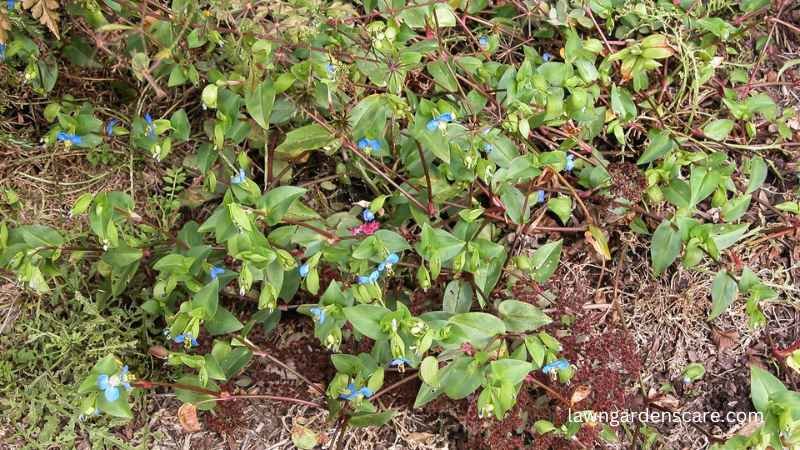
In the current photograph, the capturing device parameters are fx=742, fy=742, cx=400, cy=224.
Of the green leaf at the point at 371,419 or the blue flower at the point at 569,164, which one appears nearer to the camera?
the green leaf at the point at 371,419

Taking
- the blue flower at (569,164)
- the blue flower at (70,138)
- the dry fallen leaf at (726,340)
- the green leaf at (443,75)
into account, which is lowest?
the dry fallen leaf at (726,340)

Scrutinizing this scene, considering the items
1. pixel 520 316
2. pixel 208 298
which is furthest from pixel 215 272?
pixel 520 316

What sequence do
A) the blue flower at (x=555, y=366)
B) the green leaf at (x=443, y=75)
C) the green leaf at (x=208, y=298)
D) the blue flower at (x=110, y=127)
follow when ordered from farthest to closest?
the blue flower at (x=110, y=127)
the green leaf at (x=443, y=75)
the blue flower at (x=555, y=366)
the green leaf at (x=208, y=298)

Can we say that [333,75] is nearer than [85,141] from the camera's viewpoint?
Yes

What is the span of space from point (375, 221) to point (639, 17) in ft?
4.33

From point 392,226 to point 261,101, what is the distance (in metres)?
0.61

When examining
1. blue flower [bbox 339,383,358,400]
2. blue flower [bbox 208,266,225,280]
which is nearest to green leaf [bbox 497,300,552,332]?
blue flower [bbox 339,383,358,400]

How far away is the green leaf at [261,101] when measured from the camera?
2.23 m

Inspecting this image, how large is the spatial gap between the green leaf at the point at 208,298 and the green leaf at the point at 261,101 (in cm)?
50

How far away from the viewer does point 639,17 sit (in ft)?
9.39

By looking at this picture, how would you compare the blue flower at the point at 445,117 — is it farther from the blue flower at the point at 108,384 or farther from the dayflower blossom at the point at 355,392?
the blue flower at the point at 108,384

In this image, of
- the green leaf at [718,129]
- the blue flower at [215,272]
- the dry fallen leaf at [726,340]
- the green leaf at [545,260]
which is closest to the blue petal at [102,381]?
the blue flower at [215,272]

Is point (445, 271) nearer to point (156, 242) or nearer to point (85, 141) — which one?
point (156, 242)

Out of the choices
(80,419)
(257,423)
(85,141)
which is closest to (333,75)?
(85,141)
